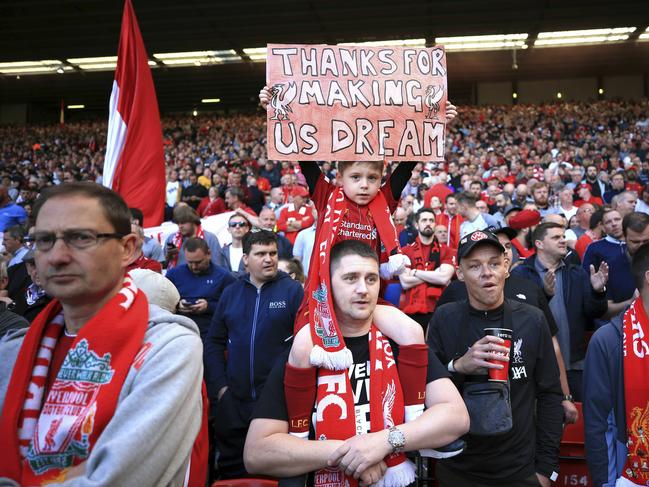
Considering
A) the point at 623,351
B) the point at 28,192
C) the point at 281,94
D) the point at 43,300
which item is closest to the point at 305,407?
the point at 623,351

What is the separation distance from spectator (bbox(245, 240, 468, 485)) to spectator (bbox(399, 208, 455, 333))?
349 cm

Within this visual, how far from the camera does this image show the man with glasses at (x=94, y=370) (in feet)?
5.50

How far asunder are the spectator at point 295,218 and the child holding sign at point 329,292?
475 cm

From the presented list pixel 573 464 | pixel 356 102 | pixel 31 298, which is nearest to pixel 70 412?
pixel 356 102

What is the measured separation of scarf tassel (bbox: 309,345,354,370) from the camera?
2.26m

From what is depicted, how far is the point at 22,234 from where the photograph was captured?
6.91 meters

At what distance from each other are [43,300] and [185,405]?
8.43 feet

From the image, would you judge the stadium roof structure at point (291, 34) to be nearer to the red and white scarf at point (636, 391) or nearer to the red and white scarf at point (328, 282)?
the red and white scarf at point (328, 282)

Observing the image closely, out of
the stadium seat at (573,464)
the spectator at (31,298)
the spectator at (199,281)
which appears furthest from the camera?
the spectator at (199,281)

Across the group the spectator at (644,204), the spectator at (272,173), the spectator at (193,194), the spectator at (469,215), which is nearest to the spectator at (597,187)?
→ the spectator at (644,204)

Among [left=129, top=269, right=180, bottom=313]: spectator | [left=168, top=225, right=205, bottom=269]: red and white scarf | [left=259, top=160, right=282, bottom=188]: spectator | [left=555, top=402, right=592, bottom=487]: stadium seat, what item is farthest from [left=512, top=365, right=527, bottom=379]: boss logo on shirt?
[left=259, top=160, right=282, bottom=188]: spectator

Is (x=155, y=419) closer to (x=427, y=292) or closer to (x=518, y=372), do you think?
(x=518, y=372)

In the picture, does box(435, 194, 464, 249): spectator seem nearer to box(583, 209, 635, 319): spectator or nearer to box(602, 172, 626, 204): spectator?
box(583, 209, 635, 319): spectator

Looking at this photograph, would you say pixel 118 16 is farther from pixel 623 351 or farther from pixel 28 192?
pixel 623 351
